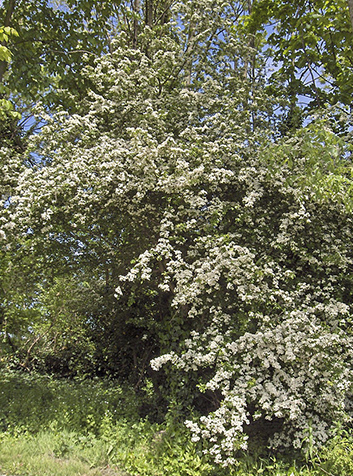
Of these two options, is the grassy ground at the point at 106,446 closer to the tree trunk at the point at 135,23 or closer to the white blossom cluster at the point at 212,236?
A: the white blossom cluster at the point at 212,236

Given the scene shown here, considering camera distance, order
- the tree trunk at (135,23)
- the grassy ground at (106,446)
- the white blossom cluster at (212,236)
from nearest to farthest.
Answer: the grassy ground at (106,446) → the white blossom cluster at (212,236) → the tree trunk at (135,23)

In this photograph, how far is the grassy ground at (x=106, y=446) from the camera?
166 inches

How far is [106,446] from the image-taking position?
4.78 meters

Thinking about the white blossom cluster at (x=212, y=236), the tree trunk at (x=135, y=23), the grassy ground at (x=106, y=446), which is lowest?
the grassy ground at (x=106, y=446)

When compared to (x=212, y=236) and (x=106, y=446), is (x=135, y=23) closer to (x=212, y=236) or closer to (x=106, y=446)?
(x=212, y=236)

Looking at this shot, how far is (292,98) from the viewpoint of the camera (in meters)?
7.60

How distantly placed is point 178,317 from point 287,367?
66.3 inches

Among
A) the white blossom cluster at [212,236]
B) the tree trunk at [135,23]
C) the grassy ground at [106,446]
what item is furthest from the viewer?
the tree trunk at [135,23]

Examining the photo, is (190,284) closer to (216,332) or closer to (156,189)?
(216,332)

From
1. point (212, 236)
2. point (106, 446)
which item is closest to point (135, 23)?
point (212, 236)

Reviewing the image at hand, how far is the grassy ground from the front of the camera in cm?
422

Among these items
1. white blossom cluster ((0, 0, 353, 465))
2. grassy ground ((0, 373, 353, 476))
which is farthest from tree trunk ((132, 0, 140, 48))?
grassy ground ((0, 373, 353, 476))

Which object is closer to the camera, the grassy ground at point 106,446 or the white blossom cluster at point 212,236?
the grassy ground at point 106,446

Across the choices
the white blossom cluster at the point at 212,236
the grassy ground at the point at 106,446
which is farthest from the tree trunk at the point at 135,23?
the grassy ground at the point at 106,446
